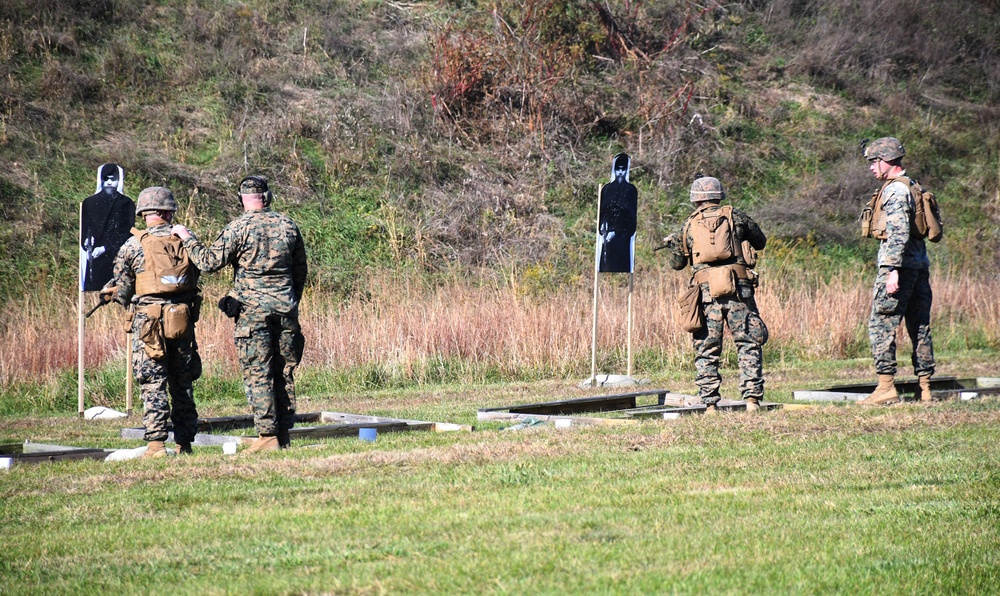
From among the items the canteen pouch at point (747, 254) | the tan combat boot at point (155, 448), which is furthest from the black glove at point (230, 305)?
the canteen pouch at point (747, 254)

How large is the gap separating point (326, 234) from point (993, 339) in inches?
528

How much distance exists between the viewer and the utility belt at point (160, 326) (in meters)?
9.12

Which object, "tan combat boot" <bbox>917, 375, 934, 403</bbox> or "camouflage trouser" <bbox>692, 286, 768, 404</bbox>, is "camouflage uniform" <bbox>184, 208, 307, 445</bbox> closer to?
"camouflage trouser" <bbox>692, 286, 768, 404</bbox>

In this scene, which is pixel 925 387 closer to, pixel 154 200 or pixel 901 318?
pixel 901 318

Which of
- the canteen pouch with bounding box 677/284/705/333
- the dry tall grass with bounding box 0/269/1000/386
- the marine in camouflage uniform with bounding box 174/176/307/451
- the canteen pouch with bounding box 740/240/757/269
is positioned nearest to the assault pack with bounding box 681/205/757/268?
the canteen pouch with bounding box 740/240/757/269

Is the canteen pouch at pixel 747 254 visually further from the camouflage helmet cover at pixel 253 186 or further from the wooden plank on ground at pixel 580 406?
the camouflage helmet cover at pixel 253 186

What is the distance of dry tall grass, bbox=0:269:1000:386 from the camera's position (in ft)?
54.1

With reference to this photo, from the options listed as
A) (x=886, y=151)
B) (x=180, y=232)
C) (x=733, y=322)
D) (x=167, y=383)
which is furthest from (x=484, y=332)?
(x=180, y=232)

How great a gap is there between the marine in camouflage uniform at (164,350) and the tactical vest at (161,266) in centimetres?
5

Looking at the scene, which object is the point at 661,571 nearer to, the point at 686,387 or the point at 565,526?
the point at 565,526

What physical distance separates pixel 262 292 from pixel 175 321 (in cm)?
73

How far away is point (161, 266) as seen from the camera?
9.24 meters

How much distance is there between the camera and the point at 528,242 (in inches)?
1053

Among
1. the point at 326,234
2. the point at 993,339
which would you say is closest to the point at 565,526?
the point at 993,339
